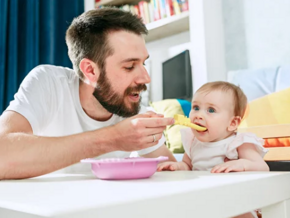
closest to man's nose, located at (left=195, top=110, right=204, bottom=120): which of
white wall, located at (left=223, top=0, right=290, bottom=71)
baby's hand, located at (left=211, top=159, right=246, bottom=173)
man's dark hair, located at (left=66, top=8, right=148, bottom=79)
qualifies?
baby's hand, located at (left=211, top=159, right=246, bottom=173)

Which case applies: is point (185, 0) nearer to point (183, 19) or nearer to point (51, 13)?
point (183, 19)

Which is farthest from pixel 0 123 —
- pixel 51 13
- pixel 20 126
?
pixel 51 13

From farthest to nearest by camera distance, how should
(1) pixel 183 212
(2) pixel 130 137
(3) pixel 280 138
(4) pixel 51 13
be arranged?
(4) pixel 51 13, (3) pixel 280 138, (2) pixel 130 137, (1) pixel 183 212

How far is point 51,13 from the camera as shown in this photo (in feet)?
10.0

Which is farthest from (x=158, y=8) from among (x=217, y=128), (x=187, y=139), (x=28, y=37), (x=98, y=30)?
(x=217, y=128)

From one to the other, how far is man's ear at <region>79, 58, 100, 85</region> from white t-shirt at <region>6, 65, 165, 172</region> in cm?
6

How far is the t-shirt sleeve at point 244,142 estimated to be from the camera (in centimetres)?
103

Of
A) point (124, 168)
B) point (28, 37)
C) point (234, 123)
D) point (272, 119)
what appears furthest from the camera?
point (28, 37)

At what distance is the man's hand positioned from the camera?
0.87 metres

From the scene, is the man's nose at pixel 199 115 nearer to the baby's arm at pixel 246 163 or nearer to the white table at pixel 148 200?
the baby's arm at pixel 246 163

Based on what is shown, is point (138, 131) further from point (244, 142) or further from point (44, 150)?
point (244, 142)

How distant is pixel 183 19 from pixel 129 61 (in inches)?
54.0

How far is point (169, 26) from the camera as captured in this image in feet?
8.74

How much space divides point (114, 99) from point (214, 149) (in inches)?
17.9
